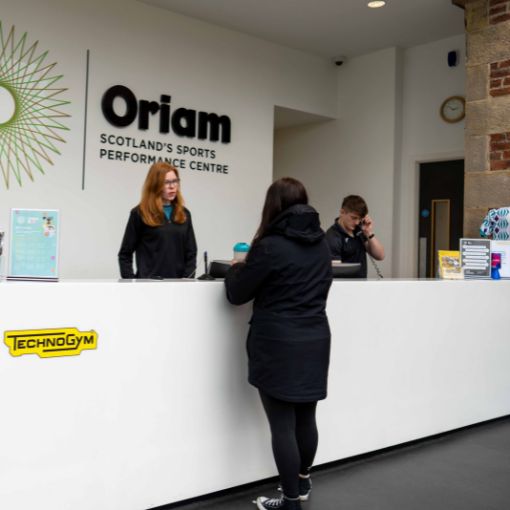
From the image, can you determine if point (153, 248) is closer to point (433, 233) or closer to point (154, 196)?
point (154, 196)

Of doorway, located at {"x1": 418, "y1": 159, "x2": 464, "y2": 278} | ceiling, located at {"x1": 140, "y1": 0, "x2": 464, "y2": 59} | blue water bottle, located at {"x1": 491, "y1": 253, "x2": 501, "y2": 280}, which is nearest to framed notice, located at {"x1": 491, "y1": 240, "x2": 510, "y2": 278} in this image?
blue water bottle, located at {"x1": 491, "y1": 253, "x2": 501, "y2": 280}

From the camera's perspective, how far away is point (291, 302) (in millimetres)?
2268

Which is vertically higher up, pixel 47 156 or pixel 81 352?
pixel 47 156

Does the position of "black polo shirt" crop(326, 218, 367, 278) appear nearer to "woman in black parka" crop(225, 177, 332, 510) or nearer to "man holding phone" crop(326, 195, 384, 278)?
"man holding phone" crop(326, 195, 384, 278)

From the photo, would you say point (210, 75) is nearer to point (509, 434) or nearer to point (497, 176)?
point (497, 176)

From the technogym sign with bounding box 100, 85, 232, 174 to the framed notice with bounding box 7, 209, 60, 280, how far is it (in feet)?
11.2

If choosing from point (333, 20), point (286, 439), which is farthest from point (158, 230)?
point (333, 20)

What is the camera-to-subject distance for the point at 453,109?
6.55 m

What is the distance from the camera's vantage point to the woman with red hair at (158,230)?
344 centimetres

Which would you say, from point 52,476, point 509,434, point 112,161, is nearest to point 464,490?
point 509,434

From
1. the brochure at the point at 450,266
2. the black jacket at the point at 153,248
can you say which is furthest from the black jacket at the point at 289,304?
the brochure at the point at 450,266

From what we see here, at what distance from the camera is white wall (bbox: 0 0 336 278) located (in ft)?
17.0

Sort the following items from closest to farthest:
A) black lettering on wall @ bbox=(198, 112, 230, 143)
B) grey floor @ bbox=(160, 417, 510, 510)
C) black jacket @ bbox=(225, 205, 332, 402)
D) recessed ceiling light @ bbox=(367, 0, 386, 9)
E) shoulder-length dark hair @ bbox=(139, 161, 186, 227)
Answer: black jacket @ bbox=(225, 205, 332, 402) < grey floor @ bbox=(160, 417, 510, 510) < shoulder-length dark hair @ bbox=(139, 161, 186, 227) < recessed ceiling light @ bbox=(367, 0, 386, 9) < black lettering on wall @ bbox=(198, 112, 230, 143)

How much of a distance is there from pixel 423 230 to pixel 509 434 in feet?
11.6
